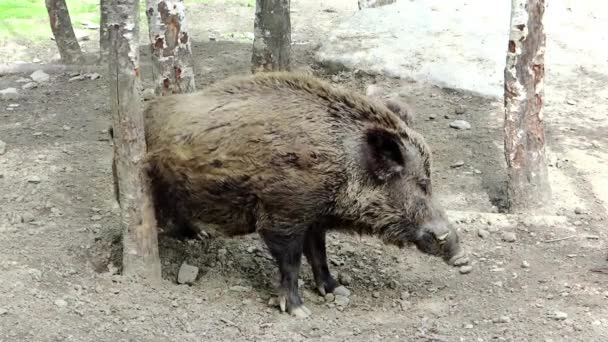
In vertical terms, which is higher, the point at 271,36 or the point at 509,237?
the point at 271,36

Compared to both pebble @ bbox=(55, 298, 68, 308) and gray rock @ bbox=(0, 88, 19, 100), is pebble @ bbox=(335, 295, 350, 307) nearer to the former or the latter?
pebble @ bbox=(55, 298, 68, 308)

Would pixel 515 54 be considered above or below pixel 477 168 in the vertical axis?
above

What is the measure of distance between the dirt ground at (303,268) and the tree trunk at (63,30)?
6.75ft

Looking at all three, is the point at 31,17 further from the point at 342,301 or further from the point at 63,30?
the point at 342,301

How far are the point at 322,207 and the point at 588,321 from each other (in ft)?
6.08

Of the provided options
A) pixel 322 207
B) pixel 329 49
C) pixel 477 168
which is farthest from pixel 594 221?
pixel 329 49

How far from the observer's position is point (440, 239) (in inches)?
214

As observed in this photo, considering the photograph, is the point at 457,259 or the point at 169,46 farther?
the point at 169,46

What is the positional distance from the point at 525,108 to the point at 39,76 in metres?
6.28

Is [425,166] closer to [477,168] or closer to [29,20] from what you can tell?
[477,168]

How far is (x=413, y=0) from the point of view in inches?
487

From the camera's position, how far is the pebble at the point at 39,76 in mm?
10062

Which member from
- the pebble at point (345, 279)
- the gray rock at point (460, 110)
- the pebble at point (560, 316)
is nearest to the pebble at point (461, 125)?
the gray rock at point (460, 110)

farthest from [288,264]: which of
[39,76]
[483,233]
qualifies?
[39,76]
